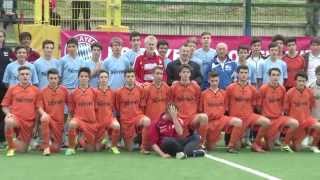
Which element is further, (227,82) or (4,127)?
(227,82)

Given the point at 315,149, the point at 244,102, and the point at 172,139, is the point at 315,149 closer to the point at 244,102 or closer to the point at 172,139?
the point at 244,102

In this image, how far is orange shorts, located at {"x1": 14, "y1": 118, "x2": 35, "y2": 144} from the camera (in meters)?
9.41

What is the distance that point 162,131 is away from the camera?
9.30 metres

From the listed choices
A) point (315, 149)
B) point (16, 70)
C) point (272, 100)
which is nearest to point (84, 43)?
point (16, 70)

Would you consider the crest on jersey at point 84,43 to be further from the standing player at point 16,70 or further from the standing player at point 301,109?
the standing player at point 301,109

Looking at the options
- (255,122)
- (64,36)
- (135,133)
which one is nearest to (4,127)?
(135,133)

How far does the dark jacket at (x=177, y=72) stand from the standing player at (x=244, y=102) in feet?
1.65

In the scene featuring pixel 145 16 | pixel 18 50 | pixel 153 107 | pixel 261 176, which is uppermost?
pixel 145 16

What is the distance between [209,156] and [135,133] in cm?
119

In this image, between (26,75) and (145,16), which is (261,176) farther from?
(145,16)

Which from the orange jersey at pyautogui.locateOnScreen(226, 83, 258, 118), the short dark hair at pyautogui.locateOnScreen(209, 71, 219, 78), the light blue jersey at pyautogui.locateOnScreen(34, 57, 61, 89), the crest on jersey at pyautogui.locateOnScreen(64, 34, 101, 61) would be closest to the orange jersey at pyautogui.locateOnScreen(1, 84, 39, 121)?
the light blue jersey at pyautogui.locateOnScreen(34, 57, 61, 89)

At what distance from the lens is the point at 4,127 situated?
9.76 metres

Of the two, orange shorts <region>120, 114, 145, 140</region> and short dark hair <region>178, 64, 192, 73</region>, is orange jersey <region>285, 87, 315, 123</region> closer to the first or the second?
short dark hair <region>178, 64, 192, 73</region>

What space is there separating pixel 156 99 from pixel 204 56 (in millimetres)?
1337
